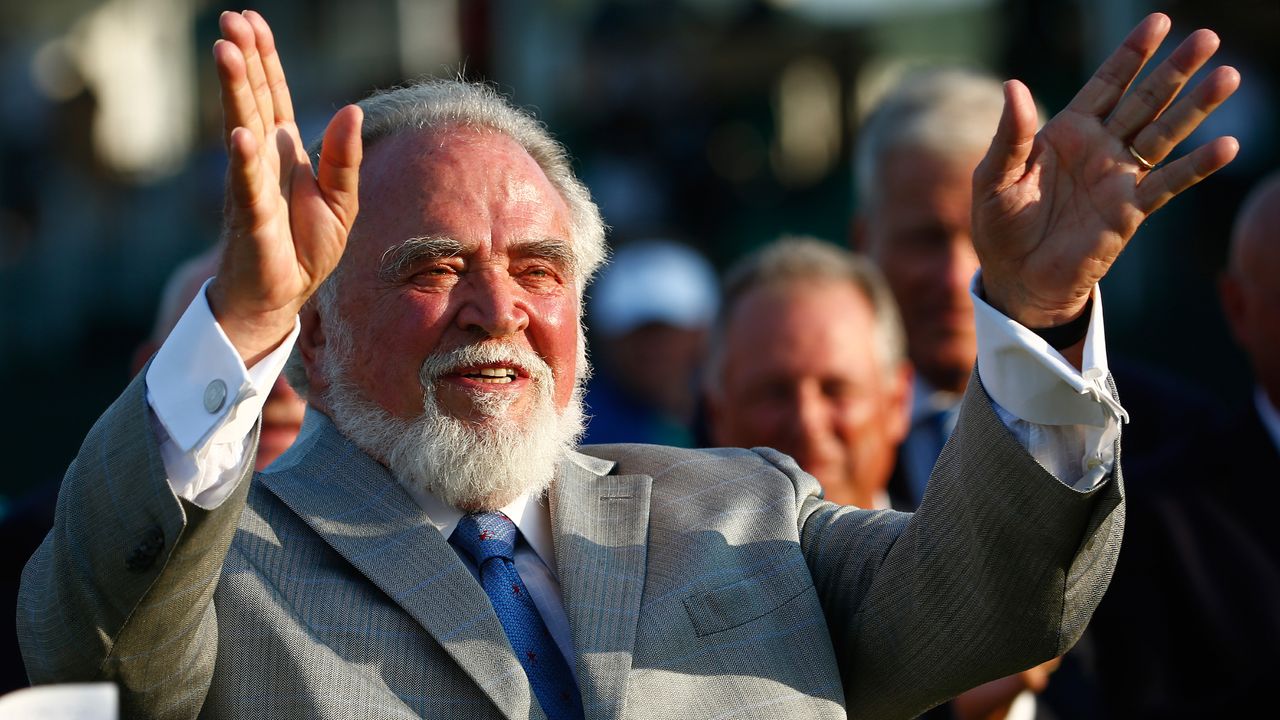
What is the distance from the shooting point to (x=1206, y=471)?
16.4 feet

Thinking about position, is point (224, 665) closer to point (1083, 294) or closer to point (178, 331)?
point (178, 331)

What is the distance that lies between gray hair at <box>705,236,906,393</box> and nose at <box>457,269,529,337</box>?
1468 mm

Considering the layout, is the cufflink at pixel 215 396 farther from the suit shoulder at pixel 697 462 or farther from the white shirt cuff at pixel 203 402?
the suit shoulder at pixel 697 462

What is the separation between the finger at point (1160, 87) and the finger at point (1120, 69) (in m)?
0.02

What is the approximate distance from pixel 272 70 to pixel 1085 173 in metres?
1.39

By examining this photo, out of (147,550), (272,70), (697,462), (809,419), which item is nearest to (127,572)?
(147,550)

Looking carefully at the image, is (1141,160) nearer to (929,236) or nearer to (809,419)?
(809,419)

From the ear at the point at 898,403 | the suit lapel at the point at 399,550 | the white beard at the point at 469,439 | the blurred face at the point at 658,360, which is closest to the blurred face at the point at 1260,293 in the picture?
the ear at the point at 898,403

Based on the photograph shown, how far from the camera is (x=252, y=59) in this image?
2887mm

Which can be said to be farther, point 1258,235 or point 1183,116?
point 1258,235

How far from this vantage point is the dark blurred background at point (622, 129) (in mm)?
10969

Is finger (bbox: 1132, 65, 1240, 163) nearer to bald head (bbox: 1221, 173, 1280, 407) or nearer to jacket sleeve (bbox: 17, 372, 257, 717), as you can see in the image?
jacket sleeve (bbox: 17, 372, 257, 717)

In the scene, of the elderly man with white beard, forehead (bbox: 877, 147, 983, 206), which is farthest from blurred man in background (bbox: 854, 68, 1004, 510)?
the elderly man with white beard

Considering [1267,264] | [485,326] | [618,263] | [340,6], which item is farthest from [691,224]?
[340,6]
